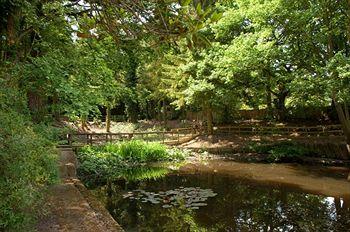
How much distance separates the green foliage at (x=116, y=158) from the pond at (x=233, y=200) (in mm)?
1729

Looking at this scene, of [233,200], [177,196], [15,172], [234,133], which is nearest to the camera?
[15,172]

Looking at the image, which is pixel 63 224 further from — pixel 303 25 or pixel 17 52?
pixel 303 25

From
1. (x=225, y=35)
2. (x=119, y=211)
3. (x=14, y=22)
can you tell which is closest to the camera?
(x=14, y=22)

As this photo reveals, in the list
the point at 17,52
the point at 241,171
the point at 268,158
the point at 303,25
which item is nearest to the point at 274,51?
the point at 303,25

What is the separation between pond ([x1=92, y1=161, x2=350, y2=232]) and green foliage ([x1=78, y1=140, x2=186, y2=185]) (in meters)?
1.73

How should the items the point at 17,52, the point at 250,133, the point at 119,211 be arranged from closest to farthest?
the point at 17,52 → the point at 119,211 → the point at 250,133

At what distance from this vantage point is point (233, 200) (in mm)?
11359

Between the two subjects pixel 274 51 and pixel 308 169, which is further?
pixel 308 169

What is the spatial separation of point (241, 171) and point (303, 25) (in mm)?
7262

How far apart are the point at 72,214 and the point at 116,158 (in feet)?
37.1

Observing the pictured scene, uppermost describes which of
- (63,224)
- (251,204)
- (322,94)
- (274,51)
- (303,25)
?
(303,25)

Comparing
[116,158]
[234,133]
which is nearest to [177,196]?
[116,158]

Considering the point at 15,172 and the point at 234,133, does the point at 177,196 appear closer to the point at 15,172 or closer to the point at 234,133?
the point at 15,172

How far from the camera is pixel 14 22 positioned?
6.45 meters
